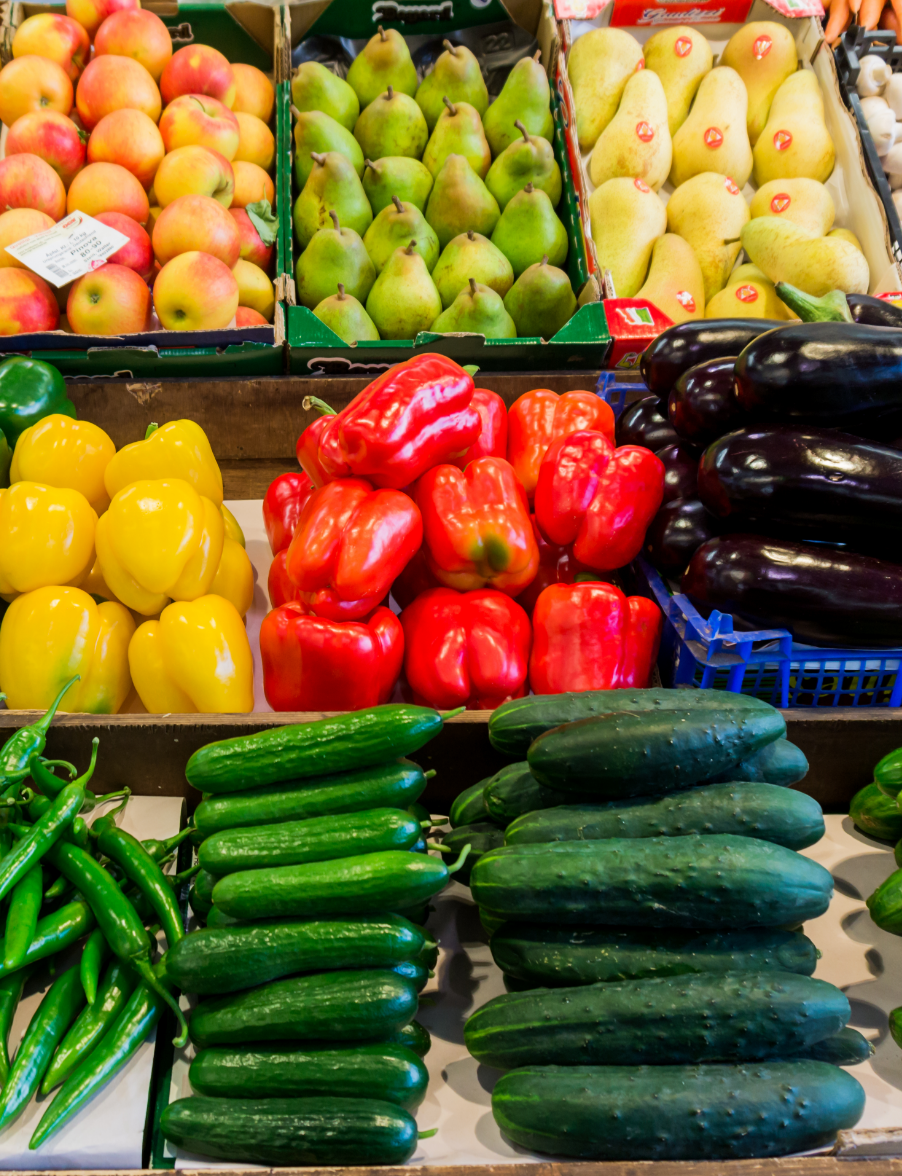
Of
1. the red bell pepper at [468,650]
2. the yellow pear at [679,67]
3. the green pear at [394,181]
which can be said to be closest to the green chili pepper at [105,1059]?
the red bell pepper at [468,650]

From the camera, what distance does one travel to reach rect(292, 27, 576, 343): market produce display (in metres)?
2.72

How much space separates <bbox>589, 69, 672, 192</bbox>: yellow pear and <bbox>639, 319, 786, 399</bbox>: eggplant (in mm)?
1589

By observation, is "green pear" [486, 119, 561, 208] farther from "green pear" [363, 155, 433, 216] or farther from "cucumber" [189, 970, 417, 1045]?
"cucumber" [189, 970, 417, 1045]

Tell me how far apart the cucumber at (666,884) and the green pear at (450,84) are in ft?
9.59

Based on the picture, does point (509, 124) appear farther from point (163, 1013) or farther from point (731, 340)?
point (163, 1013)

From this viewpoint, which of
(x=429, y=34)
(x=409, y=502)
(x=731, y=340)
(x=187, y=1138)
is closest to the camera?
(x=187, y=1138)

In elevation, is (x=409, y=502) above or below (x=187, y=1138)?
above

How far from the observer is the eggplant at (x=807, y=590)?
153 centimetres

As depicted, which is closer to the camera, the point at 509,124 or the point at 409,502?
the point at 409,502

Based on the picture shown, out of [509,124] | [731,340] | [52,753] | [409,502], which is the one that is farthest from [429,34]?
Answer: [52,753]

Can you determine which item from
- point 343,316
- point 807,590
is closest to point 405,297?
point 343,316

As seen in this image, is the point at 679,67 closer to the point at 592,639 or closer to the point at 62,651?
the point at 592,639

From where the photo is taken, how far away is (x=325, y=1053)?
1.17 meters

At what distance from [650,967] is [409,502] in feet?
3.13
